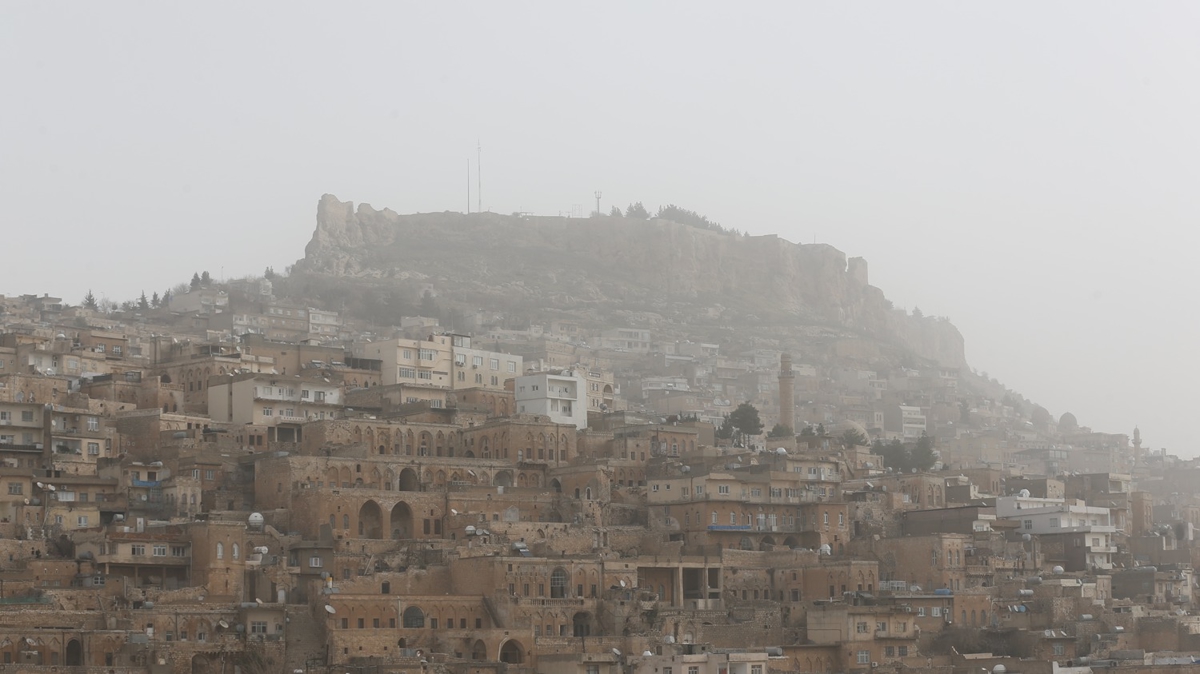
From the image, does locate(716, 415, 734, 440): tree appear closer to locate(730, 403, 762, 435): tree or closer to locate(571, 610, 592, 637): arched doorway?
locate(730, 403, 762, 435): tree

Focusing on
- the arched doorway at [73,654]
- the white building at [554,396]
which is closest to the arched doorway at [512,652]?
the arched doorway at [73,654]

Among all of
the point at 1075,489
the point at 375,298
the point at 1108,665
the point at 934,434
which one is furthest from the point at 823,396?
the point at 1108,665

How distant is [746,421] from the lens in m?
90.4

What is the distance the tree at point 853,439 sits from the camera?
296 ft

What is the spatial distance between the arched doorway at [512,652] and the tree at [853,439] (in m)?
36.7

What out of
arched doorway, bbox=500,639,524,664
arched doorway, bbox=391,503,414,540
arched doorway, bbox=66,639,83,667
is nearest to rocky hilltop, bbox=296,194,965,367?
arched doorway, bbox=391,503,414,540

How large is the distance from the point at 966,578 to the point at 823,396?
62870 millimetres

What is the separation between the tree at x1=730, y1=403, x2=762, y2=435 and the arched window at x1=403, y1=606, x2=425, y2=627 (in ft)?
119

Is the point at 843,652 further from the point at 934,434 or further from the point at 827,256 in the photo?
the point at 827,256

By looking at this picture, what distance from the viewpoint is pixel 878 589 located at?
208 ft

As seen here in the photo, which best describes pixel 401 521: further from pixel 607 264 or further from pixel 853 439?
pixel 607 264

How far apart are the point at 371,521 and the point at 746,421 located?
3106 cm

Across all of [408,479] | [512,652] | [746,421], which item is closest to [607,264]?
[746,421]

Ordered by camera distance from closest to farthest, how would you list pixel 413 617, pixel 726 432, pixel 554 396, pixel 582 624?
pixel 413 617 < pixel 582 624 < pixel 554 396 < pixel 726 432
